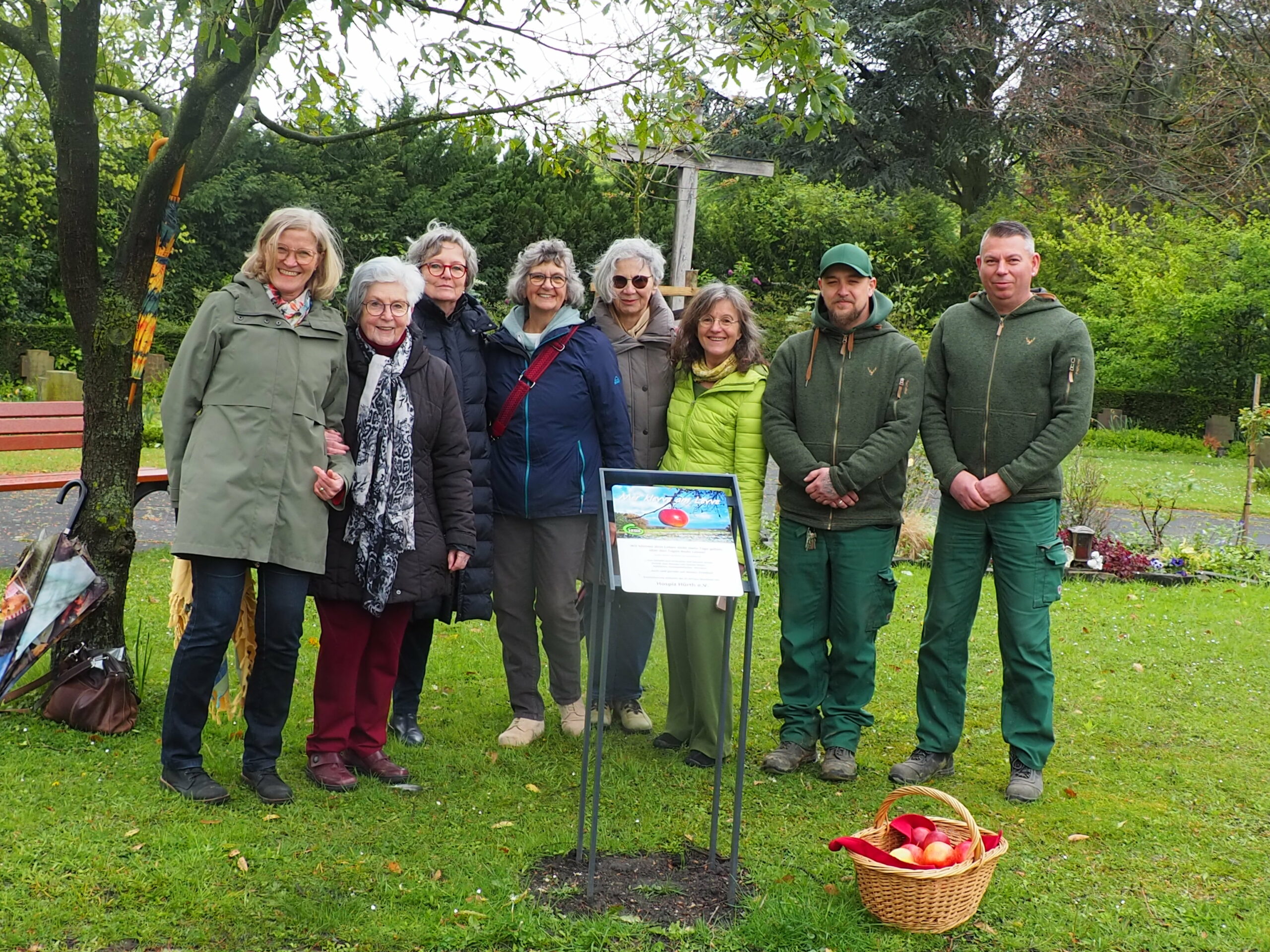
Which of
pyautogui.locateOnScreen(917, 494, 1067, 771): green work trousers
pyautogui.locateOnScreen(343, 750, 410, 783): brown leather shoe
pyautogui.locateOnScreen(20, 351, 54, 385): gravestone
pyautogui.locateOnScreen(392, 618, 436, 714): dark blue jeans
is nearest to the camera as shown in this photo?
pyautogui.locateOnScreen(343, 750, 410, 783): brown leather shoe

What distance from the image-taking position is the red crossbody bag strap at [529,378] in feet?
15.5

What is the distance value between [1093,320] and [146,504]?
758 inches

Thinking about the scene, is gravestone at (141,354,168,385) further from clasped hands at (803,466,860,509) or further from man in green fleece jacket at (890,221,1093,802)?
man in green fleece jacket at (890,221,1093,802)

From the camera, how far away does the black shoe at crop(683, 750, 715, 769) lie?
15.6ft

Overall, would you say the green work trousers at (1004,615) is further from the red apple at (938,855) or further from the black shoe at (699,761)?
the red apple at (938,855)

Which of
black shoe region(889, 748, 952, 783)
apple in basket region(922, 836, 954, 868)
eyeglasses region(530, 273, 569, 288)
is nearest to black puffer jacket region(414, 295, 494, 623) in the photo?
eyeglasses region(530, 273, 569, 288)

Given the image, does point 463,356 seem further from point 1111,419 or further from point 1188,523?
point 1111,419

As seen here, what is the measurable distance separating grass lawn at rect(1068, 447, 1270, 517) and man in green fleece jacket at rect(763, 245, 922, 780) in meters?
9.64

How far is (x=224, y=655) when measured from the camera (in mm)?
4043

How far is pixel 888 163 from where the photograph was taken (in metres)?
28.1

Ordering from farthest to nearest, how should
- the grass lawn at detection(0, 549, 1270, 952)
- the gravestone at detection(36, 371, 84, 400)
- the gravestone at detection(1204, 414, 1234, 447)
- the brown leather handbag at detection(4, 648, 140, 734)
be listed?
the gravestone at detection(1204, 414, 1234, 447) → the gravestone at detection(36, 371, 84, 400) → the brown leather handbag at detection(4, 648, 140, 734) → the grass lawn at detection(0, 549, 1270, 952)

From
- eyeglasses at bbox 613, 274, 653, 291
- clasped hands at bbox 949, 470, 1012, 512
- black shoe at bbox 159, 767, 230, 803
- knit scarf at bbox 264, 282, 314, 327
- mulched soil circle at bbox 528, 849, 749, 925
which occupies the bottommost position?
mulched soil circle at bbox 528, 849, 749, 925

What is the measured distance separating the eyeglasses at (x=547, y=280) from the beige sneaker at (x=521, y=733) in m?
1.91

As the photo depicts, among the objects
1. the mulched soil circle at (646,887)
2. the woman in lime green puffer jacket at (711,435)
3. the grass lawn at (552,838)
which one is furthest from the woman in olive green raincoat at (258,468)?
the woman in lime green puffer jacket at (711,435)
